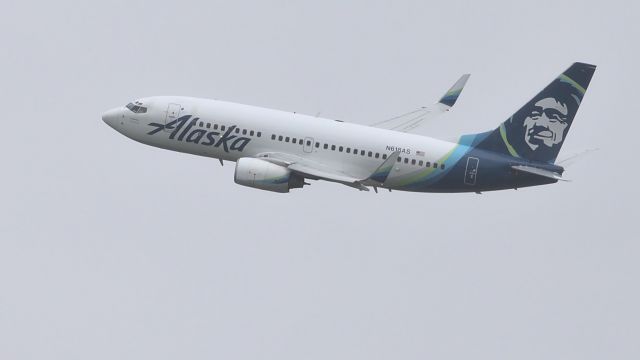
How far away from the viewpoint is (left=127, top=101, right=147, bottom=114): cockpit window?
13812 centimetres

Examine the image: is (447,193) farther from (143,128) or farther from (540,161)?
(143,128)

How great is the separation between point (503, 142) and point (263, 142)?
18553 millimetres

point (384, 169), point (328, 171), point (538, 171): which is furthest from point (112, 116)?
point (538, 171)

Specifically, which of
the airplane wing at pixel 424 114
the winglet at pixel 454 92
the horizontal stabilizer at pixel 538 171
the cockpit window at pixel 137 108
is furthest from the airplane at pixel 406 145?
the winglet at pixel 454 92

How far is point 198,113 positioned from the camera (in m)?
136

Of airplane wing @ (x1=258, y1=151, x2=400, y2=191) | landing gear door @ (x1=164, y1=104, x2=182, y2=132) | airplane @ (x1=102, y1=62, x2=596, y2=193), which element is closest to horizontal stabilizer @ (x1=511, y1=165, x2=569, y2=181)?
airplane @ (x1=102, y1=62, x2=596, y2=193)

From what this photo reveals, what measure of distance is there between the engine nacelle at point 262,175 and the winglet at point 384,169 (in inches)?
254

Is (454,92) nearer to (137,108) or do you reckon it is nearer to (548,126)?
(548,126)

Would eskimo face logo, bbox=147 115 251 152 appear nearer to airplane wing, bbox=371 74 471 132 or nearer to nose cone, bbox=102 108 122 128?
nose cone, bbox=102 108 122 128

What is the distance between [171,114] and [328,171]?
44.3ft

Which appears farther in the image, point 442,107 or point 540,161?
point 442,107

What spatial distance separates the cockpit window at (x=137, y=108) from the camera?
13812 centimetres

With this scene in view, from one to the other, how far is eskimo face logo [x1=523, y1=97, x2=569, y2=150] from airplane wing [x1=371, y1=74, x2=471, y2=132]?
12.5 meters

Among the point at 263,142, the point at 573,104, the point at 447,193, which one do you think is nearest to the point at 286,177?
the point at 263,142
